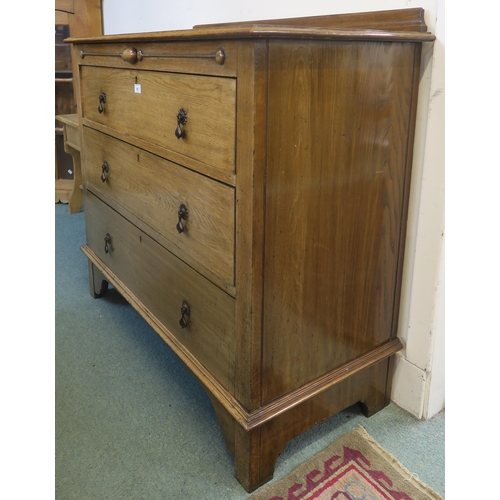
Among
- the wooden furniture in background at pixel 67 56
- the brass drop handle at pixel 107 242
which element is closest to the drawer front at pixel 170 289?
the brass drop handle at pixel 107 242

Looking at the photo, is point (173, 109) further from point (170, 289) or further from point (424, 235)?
point (424, 235)

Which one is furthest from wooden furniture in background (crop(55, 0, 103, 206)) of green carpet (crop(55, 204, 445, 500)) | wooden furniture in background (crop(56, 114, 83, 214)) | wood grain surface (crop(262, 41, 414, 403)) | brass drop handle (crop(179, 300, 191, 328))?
wood grain surface (crop(262, 41, 414, 403))

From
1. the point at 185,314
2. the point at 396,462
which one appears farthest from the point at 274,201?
the point at 396,462

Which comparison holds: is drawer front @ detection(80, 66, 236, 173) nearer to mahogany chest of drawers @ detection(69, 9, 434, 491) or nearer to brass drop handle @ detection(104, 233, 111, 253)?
mahogany chest of drawers @ detection(69, 9, 434, 491)

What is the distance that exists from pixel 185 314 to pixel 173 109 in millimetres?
538

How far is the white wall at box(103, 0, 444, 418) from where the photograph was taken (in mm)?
1234

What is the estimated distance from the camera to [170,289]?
58.4 inches

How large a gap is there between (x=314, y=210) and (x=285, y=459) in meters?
0.66

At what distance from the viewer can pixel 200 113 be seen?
1132mm

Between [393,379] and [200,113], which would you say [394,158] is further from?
[393,379]

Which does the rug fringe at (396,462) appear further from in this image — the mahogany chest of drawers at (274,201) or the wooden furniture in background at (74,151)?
the wooden furniture in background at (74,151)

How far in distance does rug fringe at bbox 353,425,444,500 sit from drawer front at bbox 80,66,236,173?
0.83m
